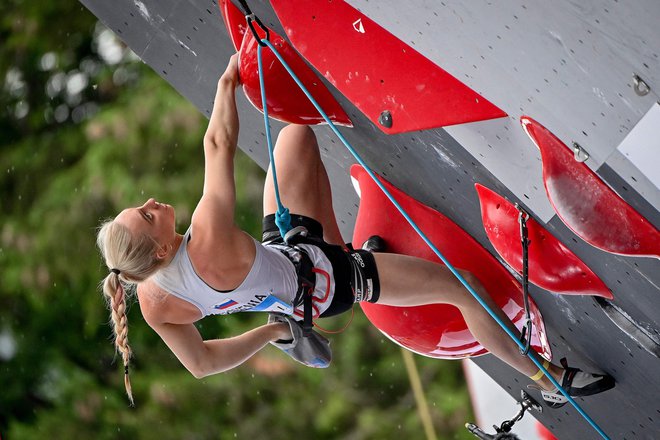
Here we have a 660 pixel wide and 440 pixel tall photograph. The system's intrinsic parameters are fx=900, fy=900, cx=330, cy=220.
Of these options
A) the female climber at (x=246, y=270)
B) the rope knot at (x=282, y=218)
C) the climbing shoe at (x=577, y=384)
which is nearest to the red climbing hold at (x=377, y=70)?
the female climber at (x=246, y=270)

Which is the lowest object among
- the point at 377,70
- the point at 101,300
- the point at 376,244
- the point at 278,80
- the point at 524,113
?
the point at 101,300

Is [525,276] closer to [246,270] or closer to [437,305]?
[437,305]

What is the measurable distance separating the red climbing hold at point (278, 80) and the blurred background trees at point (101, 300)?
512 cm

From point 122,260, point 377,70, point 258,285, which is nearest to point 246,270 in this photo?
point 258,285

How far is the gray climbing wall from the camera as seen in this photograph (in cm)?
158

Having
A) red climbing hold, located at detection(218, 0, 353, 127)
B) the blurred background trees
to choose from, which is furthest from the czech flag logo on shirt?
the blurred background trees

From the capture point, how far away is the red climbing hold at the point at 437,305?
275 centimetres

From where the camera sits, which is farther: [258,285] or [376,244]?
[376,244]

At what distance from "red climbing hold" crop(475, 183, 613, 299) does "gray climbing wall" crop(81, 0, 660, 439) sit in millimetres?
40

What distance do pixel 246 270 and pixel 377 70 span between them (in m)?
0.60

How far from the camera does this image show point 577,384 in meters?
2.63

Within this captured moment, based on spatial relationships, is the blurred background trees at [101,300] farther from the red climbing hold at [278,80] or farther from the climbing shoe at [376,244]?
the red climbing hold at [278,80]

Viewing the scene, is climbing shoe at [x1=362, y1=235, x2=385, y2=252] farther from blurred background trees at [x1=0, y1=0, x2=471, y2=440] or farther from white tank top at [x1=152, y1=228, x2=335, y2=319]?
blurred background trees at [x1=0, y1=0, x2=471, y2=440]

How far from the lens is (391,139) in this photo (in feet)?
8.42
